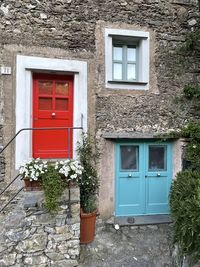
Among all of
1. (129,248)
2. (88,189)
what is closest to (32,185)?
(88,189)

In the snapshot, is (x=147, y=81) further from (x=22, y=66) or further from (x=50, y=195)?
(x=50, y=195)

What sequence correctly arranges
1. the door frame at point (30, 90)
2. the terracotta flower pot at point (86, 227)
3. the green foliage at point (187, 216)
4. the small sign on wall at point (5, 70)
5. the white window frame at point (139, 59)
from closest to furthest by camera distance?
the green foliage at point (187, 216) → the terracotta flower pot at point (86, 227) → the small sign on wall at point (5, 70) → the door frame at point (30, 90) → the white window frame at point (139, 59)

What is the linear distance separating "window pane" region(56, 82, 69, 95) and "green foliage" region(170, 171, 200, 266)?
2897 mm

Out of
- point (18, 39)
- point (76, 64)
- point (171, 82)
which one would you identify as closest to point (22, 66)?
point (18, 39)

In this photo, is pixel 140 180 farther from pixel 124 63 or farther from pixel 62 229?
pixel 124 63

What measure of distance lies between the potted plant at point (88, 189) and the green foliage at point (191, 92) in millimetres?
2360

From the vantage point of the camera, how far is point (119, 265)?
4.21 meters

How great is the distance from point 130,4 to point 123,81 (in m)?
1.65

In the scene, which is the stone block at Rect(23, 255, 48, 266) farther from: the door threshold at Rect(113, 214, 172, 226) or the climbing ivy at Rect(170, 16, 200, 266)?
the climbing ivy at Rect(170, 16, 200, 266)

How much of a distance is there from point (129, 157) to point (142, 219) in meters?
1.32

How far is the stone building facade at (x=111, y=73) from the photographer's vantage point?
497cm

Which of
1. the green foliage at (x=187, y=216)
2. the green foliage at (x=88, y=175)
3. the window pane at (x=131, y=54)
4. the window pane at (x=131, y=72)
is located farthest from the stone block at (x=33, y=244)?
the window pane at (x=131, y=54)

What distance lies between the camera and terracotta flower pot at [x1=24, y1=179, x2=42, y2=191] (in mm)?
4113

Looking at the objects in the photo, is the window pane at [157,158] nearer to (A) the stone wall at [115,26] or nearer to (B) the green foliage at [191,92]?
(A) the stone wall at [115,26]
